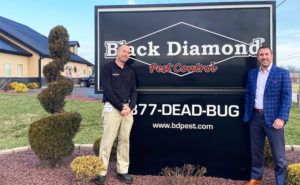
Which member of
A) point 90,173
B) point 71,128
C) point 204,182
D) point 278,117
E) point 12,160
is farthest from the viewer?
point 12,160

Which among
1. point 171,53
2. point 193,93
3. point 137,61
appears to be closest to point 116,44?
point 137,61

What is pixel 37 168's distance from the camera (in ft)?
15.7

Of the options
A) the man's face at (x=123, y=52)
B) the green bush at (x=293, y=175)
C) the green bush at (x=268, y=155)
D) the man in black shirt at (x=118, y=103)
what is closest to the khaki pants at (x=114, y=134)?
the man in black shirt at (x=118, y=103)

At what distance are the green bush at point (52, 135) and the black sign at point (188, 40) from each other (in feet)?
3.82

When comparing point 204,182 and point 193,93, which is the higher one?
A: point 193,93

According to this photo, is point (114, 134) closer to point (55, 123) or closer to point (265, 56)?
point (55, 123)

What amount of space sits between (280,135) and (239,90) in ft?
3.20

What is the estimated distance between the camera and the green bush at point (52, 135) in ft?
14.5

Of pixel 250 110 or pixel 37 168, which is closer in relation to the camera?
pixel 250 110

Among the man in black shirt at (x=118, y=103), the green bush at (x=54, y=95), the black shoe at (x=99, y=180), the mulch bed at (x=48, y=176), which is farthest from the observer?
the green bush at (x=54, y=95)

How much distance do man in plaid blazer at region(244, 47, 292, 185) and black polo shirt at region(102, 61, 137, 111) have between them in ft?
5.91

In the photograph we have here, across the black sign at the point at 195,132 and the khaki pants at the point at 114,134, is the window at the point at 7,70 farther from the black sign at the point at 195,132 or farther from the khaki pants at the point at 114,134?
the khaki pants at the point at 114,134

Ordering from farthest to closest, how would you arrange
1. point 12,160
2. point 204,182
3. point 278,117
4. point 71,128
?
1. point 12,160
2. point 71,128
3. point 204,182
4. point 278,117

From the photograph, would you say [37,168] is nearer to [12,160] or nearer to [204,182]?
[12,160]
